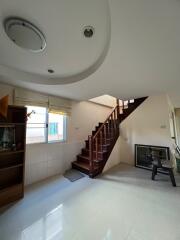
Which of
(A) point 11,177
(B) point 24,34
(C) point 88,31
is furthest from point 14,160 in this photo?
(C) point 88,31

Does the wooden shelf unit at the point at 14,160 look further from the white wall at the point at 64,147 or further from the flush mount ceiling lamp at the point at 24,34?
the flush mount ceiling lamp at the point at 24,34

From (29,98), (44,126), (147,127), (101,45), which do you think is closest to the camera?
(101,45)

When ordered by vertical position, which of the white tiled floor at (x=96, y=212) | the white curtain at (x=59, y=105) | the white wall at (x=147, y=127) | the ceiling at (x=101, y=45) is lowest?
the white tiled floor at (x=96, y=212)

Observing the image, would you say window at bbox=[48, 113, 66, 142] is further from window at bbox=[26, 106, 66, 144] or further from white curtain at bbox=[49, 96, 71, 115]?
white curtain at bbox=[49, 96, 71, 115]

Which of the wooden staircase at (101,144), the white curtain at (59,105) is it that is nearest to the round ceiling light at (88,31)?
the white curtain at (59,105)

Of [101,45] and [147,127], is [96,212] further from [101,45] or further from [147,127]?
[147,127]

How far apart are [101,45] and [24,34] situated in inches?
37.6

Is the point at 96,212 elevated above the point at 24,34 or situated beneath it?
situated beneath

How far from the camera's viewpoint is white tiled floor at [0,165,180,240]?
5.18 feet

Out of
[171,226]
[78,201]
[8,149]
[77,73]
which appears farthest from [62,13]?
[171,226]

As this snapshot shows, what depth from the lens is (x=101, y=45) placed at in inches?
64.8

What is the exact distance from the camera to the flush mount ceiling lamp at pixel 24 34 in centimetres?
127

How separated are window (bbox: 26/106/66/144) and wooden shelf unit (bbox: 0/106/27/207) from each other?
15.7 inches

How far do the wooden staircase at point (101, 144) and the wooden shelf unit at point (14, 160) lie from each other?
1661mm
